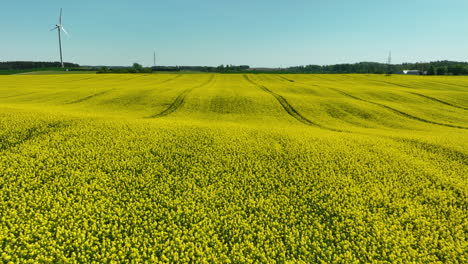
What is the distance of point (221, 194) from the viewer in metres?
12.4

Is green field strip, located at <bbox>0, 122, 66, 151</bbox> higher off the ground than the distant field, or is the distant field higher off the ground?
green field strip, located at <bbox>0, 122, 66, 151</bbox>

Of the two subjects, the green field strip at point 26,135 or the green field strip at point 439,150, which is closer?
the green field strip at point 26,135

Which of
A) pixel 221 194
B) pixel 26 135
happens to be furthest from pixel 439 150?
pixel 26 135

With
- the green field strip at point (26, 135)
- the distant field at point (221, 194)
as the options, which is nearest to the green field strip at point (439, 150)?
the distant field at point (221, 194)

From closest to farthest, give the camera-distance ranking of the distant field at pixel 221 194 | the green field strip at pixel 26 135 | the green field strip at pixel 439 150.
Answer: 1. the distant field at pixel 221 194
2. the green field strip at pixel 26 135
3. the green field strip at pixel 439 150

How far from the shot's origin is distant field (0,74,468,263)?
9.51 m

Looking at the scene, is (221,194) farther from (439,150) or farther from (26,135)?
(439,150)

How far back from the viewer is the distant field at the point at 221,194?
951 cm

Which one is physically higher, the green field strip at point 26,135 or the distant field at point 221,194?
the green field strip at point 26,135

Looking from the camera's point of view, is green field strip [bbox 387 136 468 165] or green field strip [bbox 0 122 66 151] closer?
green field strip [bbox 0 122 66 151]

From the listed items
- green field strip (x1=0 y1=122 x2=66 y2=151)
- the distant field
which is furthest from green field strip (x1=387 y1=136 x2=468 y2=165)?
green field strip (x1=0 y1=122 x2=66 y2=151)

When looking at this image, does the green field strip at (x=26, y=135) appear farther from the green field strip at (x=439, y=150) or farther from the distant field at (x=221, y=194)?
the green field strip at (x=439, y=150)

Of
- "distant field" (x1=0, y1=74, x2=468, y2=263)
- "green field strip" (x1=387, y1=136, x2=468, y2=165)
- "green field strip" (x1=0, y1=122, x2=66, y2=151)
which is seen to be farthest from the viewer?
"green field strip" (x1=387, y1=136, x2=468, y2=165)

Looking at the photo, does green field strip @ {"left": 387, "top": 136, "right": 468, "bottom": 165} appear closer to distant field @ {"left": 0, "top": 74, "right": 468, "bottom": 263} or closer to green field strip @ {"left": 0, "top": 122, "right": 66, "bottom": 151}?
distant field @ {"left": 0, "top": 74, "right": 468, "bottom": 263}
